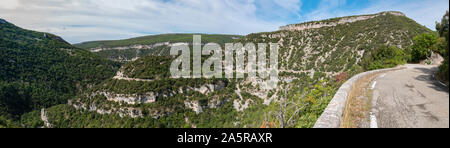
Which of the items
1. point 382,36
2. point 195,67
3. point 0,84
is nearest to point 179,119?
point 195,67

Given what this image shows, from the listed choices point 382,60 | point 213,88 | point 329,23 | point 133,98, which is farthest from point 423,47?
point 329,23

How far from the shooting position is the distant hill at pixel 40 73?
74.0 metres

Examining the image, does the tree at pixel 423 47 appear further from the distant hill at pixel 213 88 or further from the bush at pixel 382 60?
the distant hill at pixel 213 88

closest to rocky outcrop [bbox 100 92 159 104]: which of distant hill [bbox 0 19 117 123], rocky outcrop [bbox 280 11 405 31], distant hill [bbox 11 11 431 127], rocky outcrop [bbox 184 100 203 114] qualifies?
distant hill [bbox 11 11 431 127]

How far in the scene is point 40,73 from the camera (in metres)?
88.7

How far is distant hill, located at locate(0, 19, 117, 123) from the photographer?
243ft

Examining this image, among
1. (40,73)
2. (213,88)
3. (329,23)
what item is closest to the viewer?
(213,88)

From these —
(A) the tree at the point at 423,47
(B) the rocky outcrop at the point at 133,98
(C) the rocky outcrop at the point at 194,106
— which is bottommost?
(C) the rocky outcrop at the point at 194,106

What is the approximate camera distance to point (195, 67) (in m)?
78.7

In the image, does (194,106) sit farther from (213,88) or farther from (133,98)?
(133,98)

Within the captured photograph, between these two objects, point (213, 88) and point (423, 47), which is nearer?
point (423, 47)

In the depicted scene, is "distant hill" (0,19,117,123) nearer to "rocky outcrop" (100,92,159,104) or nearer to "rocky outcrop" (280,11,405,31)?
"rocky outcrop" (100,92,159,104)

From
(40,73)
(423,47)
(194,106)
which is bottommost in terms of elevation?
(194,106)

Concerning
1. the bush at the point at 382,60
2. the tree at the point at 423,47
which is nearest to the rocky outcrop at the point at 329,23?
the tree at the point at 423,47
